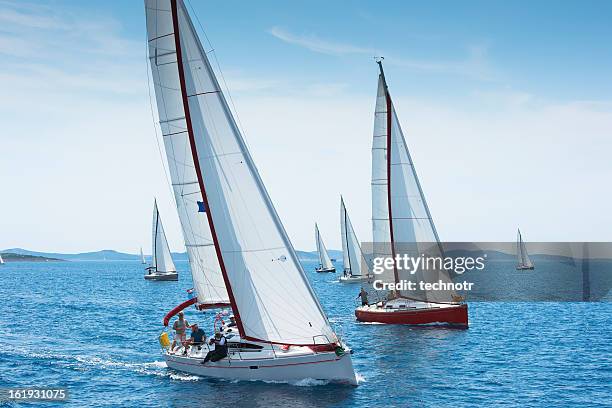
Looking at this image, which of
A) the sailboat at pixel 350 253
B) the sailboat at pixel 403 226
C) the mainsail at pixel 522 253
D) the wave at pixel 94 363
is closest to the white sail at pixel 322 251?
the sailboat at pixel 350 253

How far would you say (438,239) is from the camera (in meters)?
48.0

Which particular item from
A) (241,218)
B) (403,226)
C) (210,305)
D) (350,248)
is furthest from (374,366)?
(350,248)

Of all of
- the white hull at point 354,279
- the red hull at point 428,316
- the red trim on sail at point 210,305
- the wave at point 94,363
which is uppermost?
the red trim on sail at point 210,305

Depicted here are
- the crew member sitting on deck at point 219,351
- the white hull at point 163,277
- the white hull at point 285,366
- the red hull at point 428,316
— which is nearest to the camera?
the white hull at point 285,366

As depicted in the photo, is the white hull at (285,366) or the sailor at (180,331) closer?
the white hull at (285,366)

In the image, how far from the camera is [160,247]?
381ft

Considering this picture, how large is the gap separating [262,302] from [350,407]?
5.94 meters

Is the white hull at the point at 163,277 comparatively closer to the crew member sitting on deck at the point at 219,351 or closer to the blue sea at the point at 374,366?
the blue sea at the point at 374,366

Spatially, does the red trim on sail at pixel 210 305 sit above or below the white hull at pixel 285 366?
above

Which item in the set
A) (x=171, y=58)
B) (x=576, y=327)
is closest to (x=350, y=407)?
(x=171, y=58)

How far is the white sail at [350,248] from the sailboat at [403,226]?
56.1 meters

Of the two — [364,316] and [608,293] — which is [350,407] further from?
[608,293]

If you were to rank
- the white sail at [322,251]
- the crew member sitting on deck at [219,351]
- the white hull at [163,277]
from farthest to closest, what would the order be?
the white sail at [322,251]
the white hull at [163,277]
the crew member sitting on deck at [219,351]

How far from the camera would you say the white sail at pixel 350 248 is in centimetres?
10688
